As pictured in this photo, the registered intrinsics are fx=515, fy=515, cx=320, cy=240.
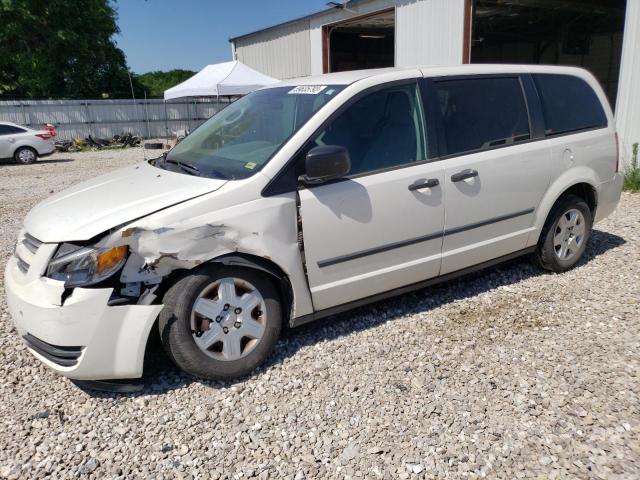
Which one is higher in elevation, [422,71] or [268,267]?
[422,71]

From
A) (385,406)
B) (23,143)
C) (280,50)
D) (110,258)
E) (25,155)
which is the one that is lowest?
(385,406)

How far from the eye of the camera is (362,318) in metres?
3.96

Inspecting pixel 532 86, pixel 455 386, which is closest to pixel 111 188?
pixel 455 386

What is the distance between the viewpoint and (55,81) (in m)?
30.0

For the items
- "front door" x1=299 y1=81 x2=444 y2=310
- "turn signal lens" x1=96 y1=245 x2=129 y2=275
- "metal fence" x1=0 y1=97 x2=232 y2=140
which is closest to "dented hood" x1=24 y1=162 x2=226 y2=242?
"turn signal lens" x1=96 y1=245 x2=129 y2=275

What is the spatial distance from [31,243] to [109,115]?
23334 mm

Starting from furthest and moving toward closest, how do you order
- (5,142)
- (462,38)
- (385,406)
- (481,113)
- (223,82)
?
(5,142)
(223,82)
(462,38)
(481,113)
(385,406)

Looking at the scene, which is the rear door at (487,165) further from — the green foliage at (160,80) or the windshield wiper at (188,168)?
the green foliage at (160,80)

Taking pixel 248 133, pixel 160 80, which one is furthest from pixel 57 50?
pixel 248 133

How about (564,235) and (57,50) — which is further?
(57,50)

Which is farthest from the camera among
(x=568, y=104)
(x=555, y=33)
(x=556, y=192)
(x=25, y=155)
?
(x=555, y=33)

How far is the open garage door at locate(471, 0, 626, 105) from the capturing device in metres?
15.5

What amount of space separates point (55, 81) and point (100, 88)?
2.92 m

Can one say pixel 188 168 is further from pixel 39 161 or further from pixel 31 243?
pixel 39 161
